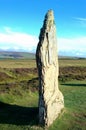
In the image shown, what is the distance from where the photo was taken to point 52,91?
2341 cm

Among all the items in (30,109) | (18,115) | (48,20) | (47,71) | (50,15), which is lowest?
(18,115)

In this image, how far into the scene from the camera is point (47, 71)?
74.6 ft

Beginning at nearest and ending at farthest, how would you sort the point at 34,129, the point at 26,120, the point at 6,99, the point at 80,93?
the point at 34,129 → the point at 26,120 → the point at 6,99 → the point at 80,93

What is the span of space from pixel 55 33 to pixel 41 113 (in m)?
5.63

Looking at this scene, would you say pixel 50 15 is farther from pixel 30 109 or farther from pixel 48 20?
pixel 30 109

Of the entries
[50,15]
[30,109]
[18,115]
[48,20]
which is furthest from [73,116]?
[50,15]

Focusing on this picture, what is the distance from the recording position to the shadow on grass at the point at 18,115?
23.8 m

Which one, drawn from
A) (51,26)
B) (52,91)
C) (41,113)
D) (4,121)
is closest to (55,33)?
(51,26)

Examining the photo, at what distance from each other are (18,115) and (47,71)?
495 centimetres

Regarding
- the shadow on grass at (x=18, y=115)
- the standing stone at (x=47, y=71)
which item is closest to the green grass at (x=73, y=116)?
the standing stone at (x=47, y=71)

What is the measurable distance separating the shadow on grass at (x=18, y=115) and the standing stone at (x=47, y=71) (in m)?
1.22

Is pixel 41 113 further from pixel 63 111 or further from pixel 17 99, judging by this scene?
pixel 17 99

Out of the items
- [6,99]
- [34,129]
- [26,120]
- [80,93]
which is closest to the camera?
[34,129]

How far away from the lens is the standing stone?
73.8 ft
